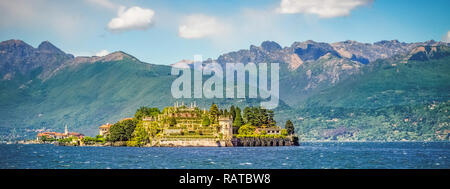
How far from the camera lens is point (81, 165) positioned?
120750 mm

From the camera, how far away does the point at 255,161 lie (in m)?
132
